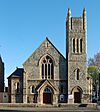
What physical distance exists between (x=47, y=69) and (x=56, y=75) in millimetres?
2180

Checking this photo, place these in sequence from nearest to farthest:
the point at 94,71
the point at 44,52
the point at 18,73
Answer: the point at 44,52 < the point at 18,73 < the point at 94,71

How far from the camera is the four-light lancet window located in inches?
3068

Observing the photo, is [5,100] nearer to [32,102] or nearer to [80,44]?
[32,102]

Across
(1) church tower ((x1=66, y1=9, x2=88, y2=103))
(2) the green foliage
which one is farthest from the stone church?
(2) the green foliage

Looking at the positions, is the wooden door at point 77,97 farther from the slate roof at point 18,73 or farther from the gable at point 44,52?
the slate roof at point 18,73

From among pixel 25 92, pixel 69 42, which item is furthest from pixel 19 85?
pixel 69 42

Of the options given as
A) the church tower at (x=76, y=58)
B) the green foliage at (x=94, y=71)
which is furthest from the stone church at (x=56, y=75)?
the green foliage at (x=94, y=71)

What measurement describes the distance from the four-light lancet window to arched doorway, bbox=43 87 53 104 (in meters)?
2.55

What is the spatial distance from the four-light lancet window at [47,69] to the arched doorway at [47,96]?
2.55 metres

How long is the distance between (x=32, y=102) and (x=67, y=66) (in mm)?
10051

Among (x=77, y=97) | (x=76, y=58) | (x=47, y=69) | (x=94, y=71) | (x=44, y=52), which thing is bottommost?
(x=77, y=97)

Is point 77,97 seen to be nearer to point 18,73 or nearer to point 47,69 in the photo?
point 47,69

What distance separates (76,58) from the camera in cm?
7844

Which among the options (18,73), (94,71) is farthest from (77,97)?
(94,71)
